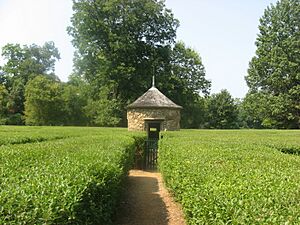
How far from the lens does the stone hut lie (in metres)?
25.0

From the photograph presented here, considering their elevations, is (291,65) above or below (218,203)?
above

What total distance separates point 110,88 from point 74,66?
16.0 feet

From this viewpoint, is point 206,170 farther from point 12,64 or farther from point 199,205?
point 12,64

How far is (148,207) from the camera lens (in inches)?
392

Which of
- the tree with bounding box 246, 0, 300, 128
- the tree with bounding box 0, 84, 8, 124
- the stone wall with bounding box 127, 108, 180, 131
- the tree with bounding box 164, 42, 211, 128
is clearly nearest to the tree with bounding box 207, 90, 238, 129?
the tree with bounding box 164, 42, 211, 128

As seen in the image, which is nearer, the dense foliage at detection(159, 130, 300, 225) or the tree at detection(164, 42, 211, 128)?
the dense foliage at detection(159, 130, 300, 225)

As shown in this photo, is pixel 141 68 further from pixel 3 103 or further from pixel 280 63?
pixel 3 103

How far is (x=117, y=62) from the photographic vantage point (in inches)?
1358

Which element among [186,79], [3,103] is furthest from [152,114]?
[3,103]

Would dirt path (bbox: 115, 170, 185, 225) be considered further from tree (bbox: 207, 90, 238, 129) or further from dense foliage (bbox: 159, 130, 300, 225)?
tree (bbox: 207, 90, 238, 129)

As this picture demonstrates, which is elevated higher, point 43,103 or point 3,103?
point 3,103

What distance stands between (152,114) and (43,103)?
18871mm

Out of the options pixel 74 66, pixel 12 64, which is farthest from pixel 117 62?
pixel 12 64

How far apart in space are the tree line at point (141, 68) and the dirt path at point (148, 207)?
21148 millimetres
